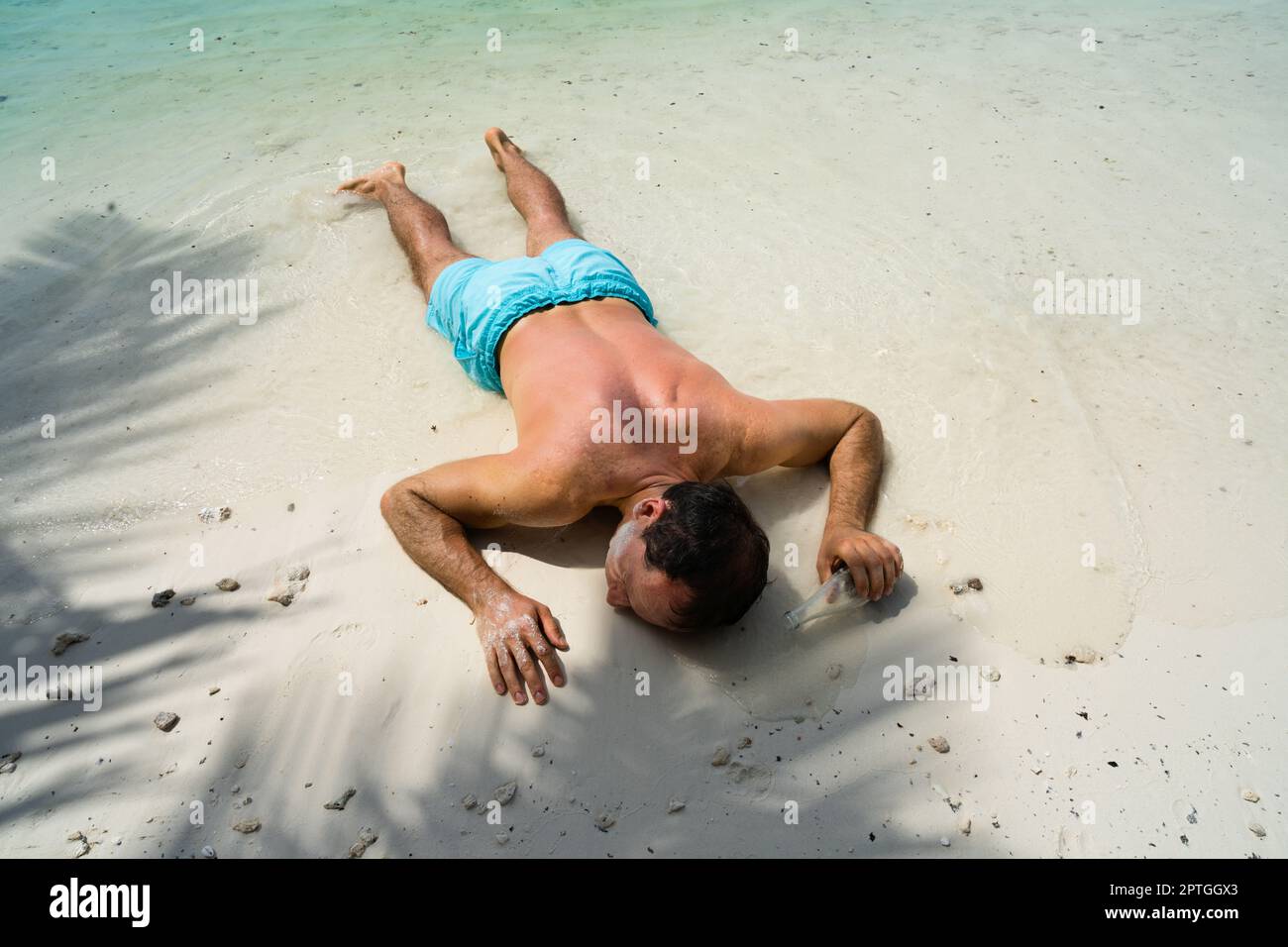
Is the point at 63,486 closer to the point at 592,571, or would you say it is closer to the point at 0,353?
the point at 0,353

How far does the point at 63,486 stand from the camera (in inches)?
129

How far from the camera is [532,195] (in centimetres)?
451

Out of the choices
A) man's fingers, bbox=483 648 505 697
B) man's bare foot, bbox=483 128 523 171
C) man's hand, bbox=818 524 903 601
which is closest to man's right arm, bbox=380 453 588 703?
man's fingers, bbox=483 648 505 697

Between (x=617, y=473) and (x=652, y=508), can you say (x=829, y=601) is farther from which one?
(x=617, y=473)

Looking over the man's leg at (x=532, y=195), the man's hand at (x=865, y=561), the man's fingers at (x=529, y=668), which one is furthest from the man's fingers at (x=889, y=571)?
the man's leg at (x=532, y=195)

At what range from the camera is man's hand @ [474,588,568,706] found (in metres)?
2.59

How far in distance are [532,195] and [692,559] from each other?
2.87 meters

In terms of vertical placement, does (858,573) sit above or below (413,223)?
below

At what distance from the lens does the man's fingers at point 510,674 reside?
8.41 ft

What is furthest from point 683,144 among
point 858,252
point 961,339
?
point 961,339

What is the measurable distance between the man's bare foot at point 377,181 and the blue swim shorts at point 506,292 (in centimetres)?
124

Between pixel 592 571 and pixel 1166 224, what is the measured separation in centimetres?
383

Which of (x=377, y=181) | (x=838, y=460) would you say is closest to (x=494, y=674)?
(x=838, y=460)

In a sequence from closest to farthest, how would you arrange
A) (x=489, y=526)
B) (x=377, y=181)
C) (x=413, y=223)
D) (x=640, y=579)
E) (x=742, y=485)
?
1. (x=640, y=579)
2. (x=489, y=526)
3. (x=742, y=485)
4. (x=413, y=223)
5. (x=377, y=181)
